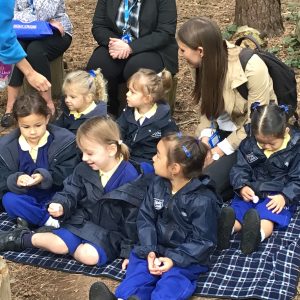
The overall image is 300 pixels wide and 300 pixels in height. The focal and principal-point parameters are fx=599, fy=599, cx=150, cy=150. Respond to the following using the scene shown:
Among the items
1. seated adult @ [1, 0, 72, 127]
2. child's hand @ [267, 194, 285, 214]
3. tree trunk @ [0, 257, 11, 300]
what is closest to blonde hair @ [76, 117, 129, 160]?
child's hand @ [267, 194, 285, 214]

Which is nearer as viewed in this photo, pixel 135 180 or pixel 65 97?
pixel 135 180

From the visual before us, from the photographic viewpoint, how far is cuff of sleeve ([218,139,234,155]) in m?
4.27

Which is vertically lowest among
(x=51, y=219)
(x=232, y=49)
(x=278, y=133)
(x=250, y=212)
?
(x=51, y=219)

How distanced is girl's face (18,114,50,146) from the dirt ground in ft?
2.80

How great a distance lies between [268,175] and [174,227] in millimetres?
910

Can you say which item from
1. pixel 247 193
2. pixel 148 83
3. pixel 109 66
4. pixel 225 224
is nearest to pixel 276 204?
pixel 247 193

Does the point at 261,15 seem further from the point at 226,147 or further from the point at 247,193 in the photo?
the point at 247,193

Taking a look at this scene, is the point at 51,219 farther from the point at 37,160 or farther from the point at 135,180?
the point at 135,180

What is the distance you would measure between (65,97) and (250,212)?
5.64ft

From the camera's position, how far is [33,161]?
160 inches

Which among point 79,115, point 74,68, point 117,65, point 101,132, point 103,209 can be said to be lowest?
point 74,68

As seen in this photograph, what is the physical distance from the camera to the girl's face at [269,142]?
12.6ft

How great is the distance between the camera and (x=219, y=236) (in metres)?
3.62

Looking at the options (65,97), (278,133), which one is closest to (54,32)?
(65,97)
